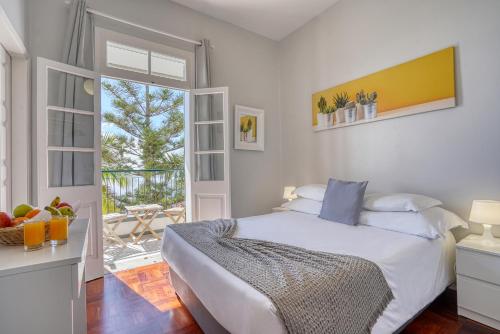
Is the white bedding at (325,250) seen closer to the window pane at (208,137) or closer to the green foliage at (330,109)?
the window pane at (208,137)

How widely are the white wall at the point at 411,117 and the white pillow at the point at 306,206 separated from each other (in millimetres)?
575

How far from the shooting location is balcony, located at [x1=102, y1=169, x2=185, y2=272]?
330 centimetres

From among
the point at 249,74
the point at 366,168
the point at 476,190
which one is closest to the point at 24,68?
the point at 249,74

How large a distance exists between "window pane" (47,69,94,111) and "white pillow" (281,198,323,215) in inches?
94.6

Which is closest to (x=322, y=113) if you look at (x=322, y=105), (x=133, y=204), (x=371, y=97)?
(x=322, y=105)

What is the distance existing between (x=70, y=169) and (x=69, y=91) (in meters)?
0.76

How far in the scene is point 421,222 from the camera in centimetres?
190

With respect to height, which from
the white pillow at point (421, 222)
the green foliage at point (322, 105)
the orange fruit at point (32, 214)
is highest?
the green foliage at point (322, 105)

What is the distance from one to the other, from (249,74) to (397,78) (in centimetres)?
201

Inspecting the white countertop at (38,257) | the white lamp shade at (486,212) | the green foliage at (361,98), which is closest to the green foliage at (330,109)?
the green foliage at (361,98)

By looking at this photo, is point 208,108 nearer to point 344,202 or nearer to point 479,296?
point 344,202

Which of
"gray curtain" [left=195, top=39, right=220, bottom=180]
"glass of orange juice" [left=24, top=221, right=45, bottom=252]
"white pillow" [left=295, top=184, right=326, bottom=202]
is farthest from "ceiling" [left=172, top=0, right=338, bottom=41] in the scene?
"glass of orange juice" [left=24, top=221, right=45, bottom=252]

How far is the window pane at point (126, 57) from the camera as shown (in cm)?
280

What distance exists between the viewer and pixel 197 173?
11.0 ft
